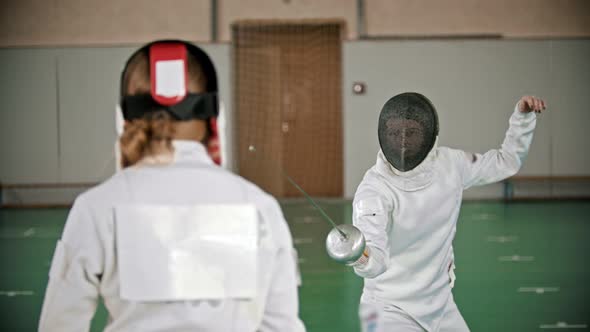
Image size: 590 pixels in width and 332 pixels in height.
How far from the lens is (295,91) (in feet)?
32.0

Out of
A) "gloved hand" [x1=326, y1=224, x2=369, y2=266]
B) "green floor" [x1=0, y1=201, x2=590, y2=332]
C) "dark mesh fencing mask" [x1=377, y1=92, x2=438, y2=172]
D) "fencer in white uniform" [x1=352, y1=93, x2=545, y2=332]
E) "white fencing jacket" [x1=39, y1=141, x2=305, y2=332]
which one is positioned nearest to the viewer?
"white fencing jacket" [x1=39, y1=141, x2=305, y2=332]

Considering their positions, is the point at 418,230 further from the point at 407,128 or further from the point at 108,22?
the point at 108,22

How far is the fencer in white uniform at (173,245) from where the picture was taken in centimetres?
110

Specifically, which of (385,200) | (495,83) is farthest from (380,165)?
(495,83)

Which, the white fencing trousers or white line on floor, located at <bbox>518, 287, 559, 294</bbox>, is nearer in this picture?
the white fencing trousers

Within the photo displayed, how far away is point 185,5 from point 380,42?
105 inches

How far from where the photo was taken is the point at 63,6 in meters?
9.62

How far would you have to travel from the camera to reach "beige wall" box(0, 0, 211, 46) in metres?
9.09

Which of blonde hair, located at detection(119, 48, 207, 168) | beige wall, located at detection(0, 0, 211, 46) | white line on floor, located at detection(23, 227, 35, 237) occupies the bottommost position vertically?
white line on floor, located at detection(23, 227, 35, 237)

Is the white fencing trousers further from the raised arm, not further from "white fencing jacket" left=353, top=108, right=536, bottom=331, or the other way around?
the raised arm

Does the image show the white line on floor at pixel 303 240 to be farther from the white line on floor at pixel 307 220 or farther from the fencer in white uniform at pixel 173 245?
the fencer in white uniform at pixel 173 245

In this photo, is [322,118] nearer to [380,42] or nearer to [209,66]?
[380,42]

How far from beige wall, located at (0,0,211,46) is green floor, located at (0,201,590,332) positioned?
2.45 metres

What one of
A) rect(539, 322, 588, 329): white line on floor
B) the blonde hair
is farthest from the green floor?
the blonde hair
